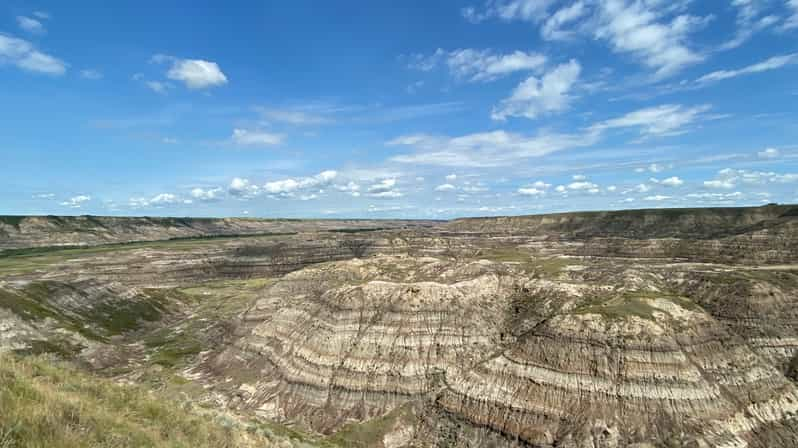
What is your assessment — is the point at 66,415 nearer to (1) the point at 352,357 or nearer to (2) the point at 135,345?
(1) the point at 352,357

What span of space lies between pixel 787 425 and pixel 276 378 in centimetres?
6802

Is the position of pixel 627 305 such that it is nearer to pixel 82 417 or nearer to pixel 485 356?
pixel 485 356

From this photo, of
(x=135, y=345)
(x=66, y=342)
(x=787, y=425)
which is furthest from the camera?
(x=135, y=345)

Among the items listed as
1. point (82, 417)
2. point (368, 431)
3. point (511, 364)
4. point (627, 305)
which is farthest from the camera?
point (627, 305)

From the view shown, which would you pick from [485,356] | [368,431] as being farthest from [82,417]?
[485,356]

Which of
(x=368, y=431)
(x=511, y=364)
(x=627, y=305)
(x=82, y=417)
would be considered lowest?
(x=368, y=431)

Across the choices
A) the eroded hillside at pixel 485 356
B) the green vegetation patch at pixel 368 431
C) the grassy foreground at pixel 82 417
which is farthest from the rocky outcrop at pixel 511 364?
the grassy foreground at pixel 82 417

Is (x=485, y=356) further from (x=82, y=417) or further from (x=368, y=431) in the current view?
(x=82, y=417)

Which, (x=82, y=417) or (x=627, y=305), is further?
(x=627, y=305)

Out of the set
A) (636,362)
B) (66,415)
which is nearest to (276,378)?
(636,362)

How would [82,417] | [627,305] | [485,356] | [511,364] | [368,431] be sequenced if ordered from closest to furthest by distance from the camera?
[82,417] → [368,431] → [511,364] → [627,305] → [485,356]

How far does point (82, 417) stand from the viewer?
42.0ft

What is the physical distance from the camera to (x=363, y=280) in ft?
273

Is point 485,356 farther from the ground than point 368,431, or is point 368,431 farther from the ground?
point 485,356
